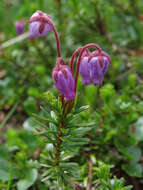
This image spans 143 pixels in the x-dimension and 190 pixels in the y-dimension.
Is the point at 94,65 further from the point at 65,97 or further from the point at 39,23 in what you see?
the point at 39,23

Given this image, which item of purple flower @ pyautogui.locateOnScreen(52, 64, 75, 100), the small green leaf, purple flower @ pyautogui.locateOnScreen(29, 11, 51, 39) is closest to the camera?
purple flower @ pyautogui.locateOnScreen(52, 64, 75, 100)

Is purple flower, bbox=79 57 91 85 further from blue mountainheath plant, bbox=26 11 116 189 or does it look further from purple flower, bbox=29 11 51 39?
purple flower, bbox=29 11 51 39

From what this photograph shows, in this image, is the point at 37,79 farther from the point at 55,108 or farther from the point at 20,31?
the point at 55,108

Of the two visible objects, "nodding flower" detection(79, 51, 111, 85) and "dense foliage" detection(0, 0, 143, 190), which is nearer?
"nodding flower" detection(79, 51, 111, 85)

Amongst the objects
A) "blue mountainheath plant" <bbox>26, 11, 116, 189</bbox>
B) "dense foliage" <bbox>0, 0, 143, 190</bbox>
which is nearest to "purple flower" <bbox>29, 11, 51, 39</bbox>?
"blue mountainheath plant" <bbox>26, 11, 116, 189</bbox>

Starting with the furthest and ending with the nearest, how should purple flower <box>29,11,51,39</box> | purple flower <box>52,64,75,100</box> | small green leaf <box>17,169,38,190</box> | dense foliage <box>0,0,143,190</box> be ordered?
1. small green leaf <box>17,169,38,190</box>
2. dense foliage <box>0,0,143,190</box>
3. purple flower <box>29,11,51,39</box>
4. purple flower <box>52,64,75,100</box>

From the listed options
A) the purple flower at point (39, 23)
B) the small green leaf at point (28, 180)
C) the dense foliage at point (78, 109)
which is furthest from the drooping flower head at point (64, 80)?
the small green leaf at point (28, 180)

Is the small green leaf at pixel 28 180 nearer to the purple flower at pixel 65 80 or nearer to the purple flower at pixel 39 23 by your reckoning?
the purple flower at pixel 65 80

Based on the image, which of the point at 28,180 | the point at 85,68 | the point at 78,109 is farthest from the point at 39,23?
the point at 28,180
